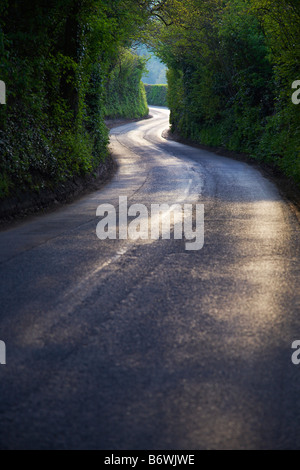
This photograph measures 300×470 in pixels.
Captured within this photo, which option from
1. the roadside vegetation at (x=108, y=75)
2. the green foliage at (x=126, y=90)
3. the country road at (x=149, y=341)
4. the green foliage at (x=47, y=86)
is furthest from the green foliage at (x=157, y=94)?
the country road at (x=149, y=341)

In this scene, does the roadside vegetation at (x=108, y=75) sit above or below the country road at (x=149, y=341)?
above

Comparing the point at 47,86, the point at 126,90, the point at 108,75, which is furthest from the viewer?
the point at 126,90

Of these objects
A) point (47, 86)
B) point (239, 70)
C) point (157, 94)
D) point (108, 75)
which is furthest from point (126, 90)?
point (47, 86)

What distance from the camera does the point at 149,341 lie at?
4285 mm

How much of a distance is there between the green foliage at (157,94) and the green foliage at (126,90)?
25.2m

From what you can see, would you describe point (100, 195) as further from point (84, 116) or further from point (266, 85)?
point (266, 85)

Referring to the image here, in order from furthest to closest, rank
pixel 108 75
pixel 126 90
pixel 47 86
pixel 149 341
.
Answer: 1. pixel 126 90
2. pixel 108 75
3. pixel 47 86
4. pixel 149 341

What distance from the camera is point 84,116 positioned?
1952 cm

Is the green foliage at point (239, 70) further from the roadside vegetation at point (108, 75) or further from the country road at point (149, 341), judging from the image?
the country road at point (149, 341)

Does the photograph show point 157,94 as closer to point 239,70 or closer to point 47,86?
point 239,70

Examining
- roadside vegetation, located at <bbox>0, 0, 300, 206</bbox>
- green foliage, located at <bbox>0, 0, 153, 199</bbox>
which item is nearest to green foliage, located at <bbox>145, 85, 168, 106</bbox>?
roadside vegetation, located at <bbox>0, 0, 300, 206</bbox>

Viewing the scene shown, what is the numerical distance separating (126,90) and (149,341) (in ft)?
207

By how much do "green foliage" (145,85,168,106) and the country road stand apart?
9049 cm

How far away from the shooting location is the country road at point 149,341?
3.08 metres
